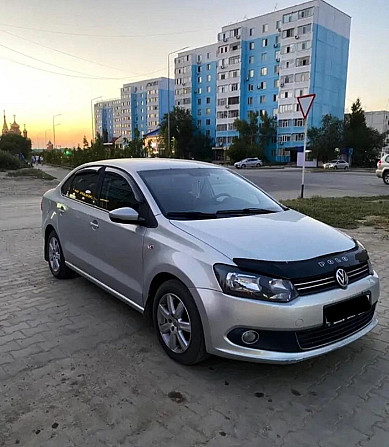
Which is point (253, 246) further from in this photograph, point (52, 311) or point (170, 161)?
point (52, 311)

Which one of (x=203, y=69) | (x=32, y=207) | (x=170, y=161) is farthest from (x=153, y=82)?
(x=170, y=161)

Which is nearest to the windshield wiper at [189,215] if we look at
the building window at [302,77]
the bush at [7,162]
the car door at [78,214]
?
the car door at [78,214]

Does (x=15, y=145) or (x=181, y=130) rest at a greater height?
(x=181, y=130)

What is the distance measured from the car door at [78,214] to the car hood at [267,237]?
145 cm

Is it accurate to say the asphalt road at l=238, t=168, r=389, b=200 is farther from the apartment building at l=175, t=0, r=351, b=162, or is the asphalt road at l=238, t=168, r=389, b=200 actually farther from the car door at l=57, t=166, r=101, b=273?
the apartment building at l=175, t=0, r=351, b=162

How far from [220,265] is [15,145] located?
6962cm

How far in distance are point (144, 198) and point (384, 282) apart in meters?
3.34

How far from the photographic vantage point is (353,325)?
9.74 feet

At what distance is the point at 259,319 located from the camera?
263 centimetres

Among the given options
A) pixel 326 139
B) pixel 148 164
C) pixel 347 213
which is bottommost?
pixel 347 213

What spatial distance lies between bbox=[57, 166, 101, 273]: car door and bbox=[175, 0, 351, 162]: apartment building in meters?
65.0

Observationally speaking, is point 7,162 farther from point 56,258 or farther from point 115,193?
point 115,193

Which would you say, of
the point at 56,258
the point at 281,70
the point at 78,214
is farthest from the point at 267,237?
the point at 281,70

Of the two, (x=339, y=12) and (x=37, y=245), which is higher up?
(x=339, y=12)
